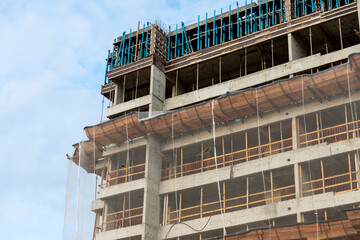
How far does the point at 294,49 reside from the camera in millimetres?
42875

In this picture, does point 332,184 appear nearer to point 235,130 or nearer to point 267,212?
point 267,212

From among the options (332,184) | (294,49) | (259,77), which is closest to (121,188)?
(259,77)

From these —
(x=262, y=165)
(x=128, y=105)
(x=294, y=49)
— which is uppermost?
(x=294, y=49)

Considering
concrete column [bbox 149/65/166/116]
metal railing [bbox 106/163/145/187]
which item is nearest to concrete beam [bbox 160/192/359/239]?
metal railing [bbox 106/163/145/187]

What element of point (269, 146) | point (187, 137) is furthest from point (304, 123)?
point (187, 137)

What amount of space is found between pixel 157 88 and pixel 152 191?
329 inches

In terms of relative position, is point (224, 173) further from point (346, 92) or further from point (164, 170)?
point (346, 92)

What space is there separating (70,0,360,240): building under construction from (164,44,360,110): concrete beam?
8cm

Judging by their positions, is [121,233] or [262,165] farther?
[121,233]

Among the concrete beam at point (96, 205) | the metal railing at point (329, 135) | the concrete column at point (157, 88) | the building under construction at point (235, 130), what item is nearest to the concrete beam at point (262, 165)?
the building under construction at point (235, 130)

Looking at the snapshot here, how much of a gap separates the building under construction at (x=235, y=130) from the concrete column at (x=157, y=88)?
0.08 meters

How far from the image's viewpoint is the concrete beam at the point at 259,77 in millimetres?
40938

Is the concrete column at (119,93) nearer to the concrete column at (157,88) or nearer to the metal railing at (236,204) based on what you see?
the concrete column at (157,88)

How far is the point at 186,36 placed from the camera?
1955 inches
